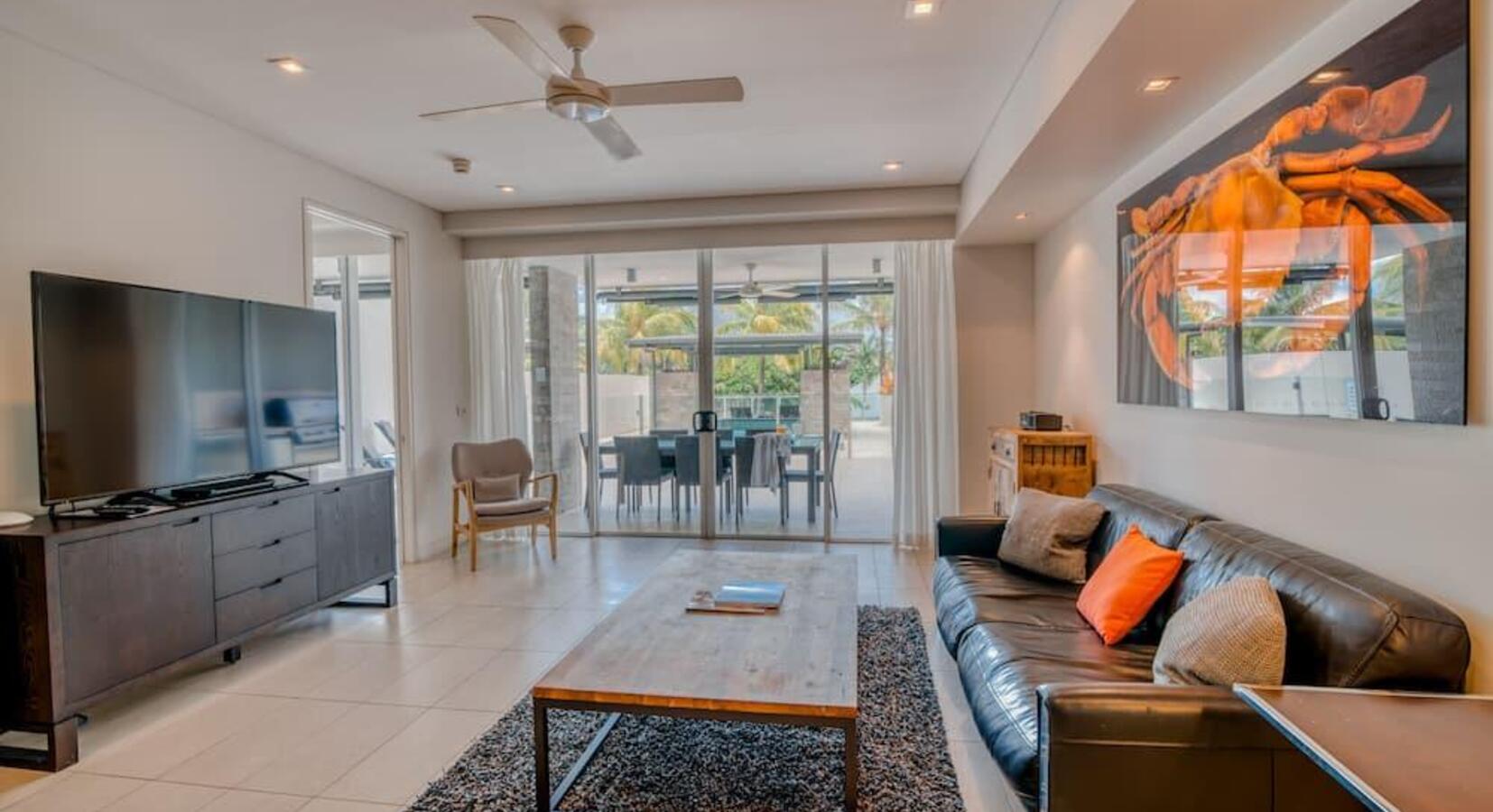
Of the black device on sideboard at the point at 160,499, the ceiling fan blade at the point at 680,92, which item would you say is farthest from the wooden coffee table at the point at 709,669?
the ceiling fan blade at the point at 680,92

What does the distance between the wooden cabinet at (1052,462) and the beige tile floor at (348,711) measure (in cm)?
96

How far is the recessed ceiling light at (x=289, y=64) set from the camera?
9.49 feet

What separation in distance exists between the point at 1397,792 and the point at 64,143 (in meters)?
4.66

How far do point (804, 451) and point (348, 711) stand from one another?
3.71 metres

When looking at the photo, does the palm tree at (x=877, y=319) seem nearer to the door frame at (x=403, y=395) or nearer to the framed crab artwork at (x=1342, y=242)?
the framed crab artwork at (x=1342, y=242)

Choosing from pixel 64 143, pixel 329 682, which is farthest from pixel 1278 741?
pixel 64 143

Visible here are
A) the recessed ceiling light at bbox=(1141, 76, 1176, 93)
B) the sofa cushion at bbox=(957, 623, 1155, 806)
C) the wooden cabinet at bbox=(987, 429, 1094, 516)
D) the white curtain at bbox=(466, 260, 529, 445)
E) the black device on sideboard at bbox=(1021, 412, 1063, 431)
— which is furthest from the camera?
the white curtain at bbox=(466, 260, 529, 445)

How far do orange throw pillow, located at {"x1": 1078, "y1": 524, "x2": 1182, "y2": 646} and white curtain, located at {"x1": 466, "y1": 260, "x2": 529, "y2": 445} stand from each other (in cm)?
471

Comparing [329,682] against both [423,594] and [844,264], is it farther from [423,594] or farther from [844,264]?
[844,264]

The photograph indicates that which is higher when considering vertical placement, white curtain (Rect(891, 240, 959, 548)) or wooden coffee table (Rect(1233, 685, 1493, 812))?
white curtain (Rect(891, 240, 959, 548))

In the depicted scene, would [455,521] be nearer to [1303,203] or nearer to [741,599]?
[741,599]

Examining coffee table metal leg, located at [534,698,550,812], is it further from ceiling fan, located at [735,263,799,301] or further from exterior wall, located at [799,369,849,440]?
ceiling fan, located at [735,263,799,301]

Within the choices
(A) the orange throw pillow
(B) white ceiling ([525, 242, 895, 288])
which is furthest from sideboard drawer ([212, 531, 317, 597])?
(A) the orange throw pillow

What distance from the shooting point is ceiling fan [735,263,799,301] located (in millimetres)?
5664
